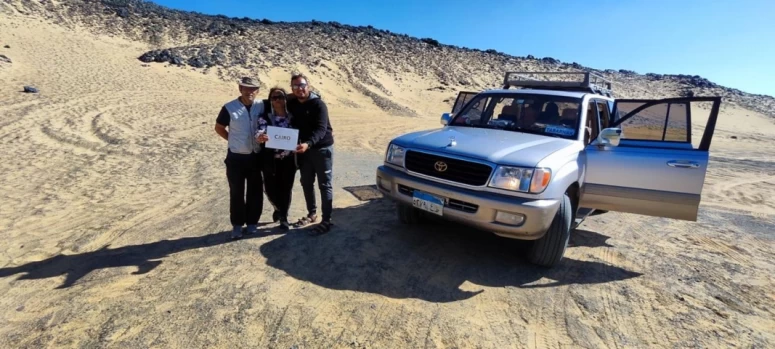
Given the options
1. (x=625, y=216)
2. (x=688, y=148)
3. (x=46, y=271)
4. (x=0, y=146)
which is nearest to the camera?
(x=46, y=271)

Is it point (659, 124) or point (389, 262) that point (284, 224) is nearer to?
point (389, 262)

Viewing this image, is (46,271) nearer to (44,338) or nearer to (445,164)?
(44,338)

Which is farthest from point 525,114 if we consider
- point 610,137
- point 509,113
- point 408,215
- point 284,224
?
point 284,224

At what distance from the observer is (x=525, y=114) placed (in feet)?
16.0

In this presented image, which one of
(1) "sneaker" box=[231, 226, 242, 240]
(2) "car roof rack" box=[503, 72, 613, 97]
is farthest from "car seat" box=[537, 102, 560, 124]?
(1) "sneaker" box=[231, 226, 242, 240]

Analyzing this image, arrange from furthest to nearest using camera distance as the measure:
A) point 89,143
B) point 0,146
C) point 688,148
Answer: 1. point 89,143
2. point 0,146
3. point 688,148

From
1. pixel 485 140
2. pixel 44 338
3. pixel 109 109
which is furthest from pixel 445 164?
pixel 109 109

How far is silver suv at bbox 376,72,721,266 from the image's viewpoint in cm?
355

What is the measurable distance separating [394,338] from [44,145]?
904 centimetres

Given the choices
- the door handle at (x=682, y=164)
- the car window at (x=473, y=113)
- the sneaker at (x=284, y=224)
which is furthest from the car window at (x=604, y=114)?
the sneaker at (x=284, y=224)

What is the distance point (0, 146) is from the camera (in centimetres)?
820

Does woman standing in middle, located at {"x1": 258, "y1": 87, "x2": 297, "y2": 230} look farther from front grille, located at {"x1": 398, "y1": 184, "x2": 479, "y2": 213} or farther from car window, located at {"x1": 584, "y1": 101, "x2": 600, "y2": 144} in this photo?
car window, located at {"x1": 584, "y1": 101, "x2": 600, "y2": 144}

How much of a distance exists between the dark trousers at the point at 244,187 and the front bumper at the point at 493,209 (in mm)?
1697

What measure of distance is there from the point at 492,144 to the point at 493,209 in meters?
0.76
